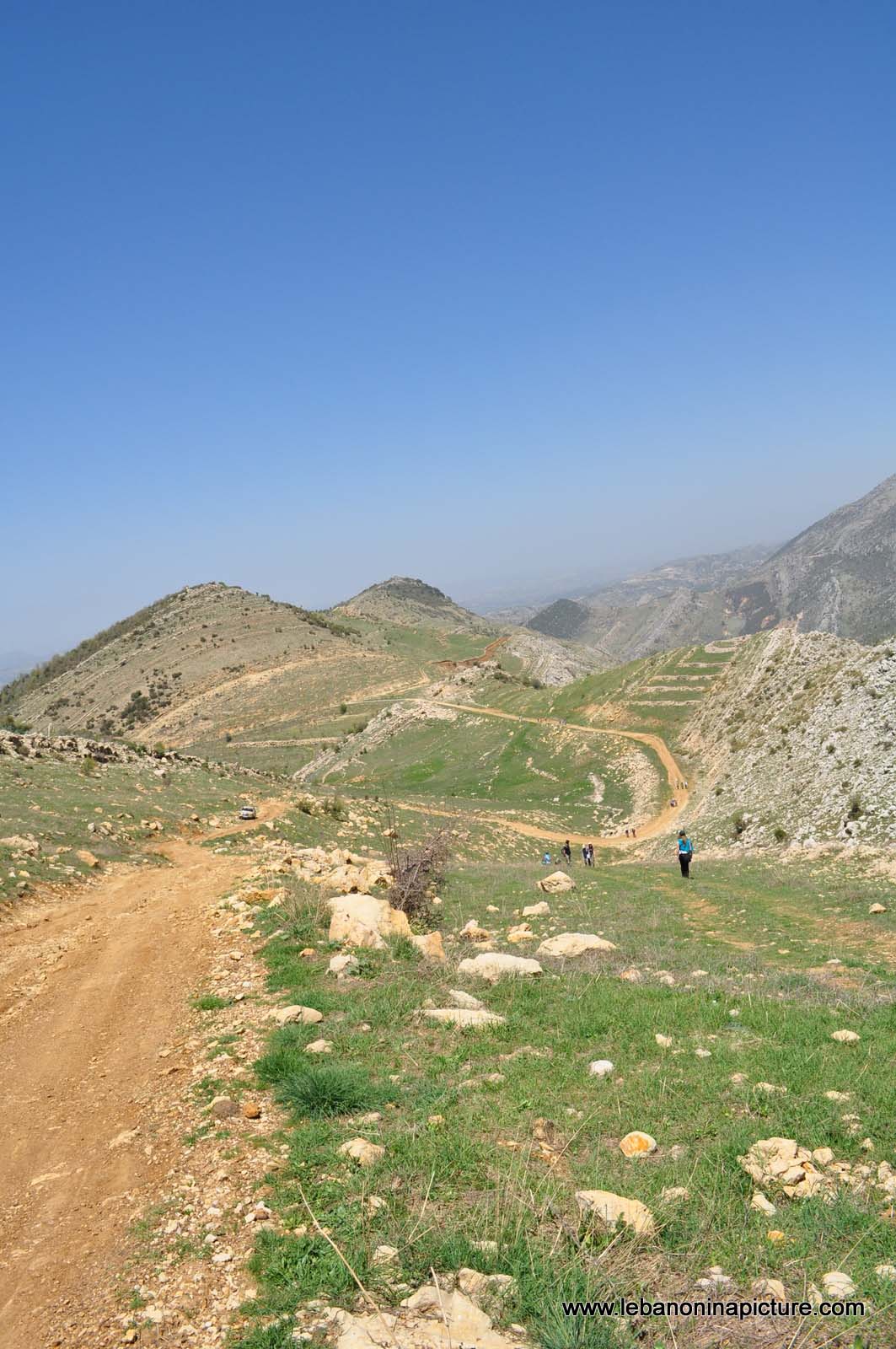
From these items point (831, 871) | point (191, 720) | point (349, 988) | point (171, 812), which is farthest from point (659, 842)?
point (191, 720)

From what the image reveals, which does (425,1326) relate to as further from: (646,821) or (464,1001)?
(646,821)

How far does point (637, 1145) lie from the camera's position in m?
6.77

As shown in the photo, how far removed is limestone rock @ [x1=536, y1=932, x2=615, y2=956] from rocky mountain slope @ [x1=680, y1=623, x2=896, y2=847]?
16121 millimetres

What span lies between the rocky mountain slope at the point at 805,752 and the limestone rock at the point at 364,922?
19.7 meters

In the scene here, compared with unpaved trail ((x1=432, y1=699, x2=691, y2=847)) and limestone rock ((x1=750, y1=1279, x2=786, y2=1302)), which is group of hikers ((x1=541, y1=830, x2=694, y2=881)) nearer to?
unpaved trail ((x1=432, y1=699, x2=691, y2=847))

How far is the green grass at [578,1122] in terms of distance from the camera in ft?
17.2

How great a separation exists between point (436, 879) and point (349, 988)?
11.6 meters

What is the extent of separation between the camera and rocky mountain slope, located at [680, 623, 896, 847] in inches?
1109

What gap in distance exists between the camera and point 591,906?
20547 mm

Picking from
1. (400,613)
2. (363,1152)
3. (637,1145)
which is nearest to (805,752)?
(637,1145)

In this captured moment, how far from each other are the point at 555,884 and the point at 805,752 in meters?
19.0

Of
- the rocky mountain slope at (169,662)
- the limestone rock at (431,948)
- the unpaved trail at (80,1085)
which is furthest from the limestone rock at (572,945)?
the rocky mountain slope at (169,662)

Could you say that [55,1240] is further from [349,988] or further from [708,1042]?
[708,1042]

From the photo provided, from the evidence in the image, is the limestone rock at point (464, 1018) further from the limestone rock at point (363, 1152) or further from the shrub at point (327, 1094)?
the limestone rock at point (363, 1152)
